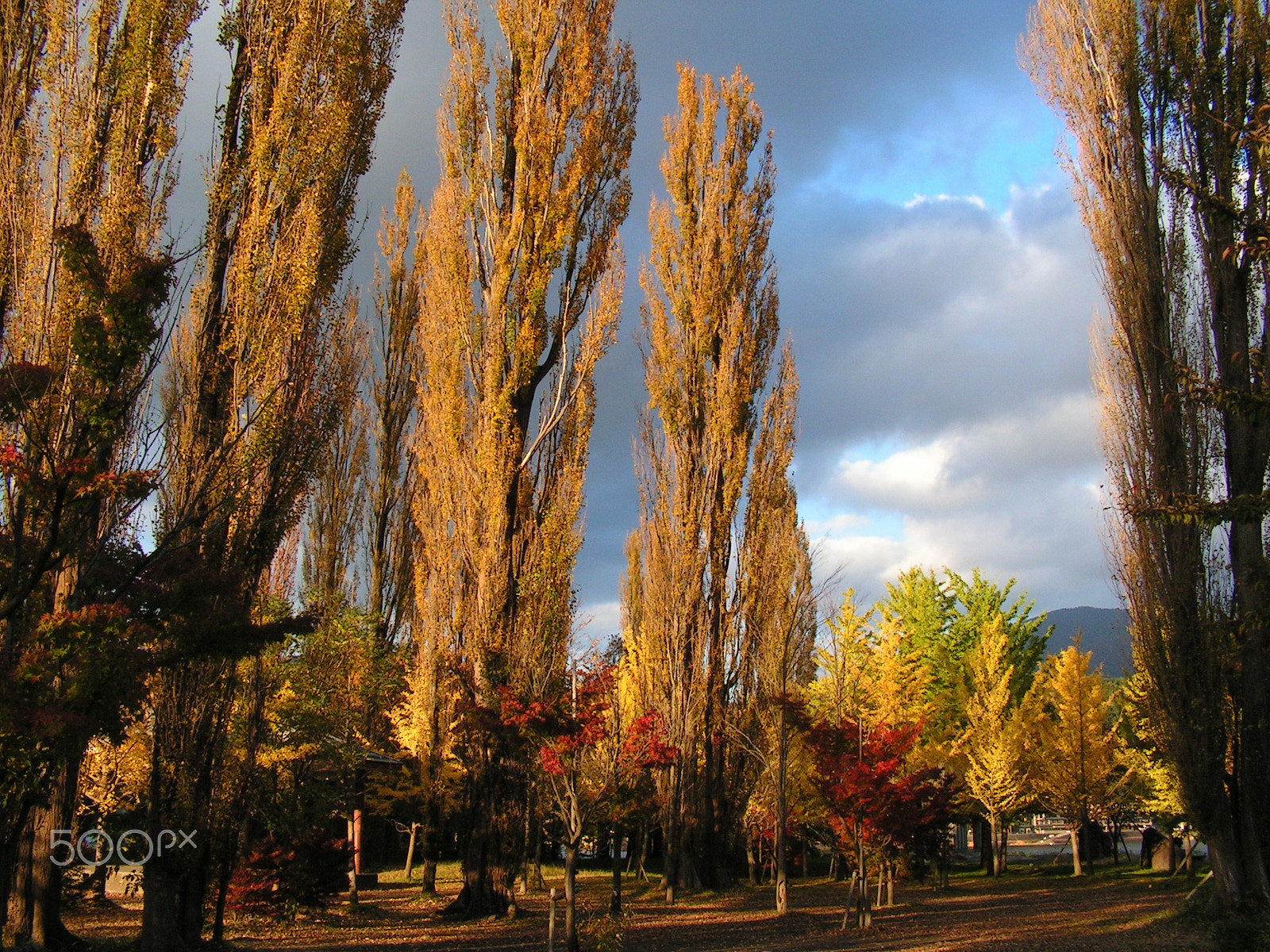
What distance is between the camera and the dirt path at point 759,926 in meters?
10.9

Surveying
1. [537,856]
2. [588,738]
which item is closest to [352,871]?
[537,856]

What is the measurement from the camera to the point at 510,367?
15.0 metres

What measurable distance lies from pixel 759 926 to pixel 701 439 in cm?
972

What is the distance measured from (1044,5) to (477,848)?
1591 centimetres

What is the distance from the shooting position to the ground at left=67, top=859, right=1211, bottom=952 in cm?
1095

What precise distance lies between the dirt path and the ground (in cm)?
2

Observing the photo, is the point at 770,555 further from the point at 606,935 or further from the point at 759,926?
the point at 606,935

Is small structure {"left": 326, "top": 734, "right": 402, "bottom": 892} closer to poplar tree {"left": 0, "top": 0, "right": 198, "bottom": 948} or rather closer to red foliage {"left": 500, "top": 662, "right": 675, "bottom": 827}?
red foliage {"left": 500, "top": 662, "right": 675, "bottom": 827}

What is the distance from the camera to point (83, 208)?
8.55 metres

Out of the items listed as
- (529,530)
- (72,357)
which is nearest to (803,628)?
(529,530)

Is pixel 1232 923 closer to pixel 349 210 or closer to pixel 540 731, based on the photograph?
pixel 540 731

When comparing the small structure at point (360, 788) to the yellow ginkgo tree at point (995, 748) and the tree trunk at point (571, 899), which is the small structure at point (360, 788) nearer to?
the tree trunk at point (571, 899)

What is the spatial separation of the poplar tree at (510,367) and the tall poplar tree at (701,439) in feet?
14.4

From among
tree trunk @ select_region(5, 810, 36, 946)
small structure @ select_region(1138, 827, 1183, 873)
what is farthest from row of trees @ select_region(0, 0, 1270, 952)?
small structure @ select_region(1138, 827, 1183, 873)
